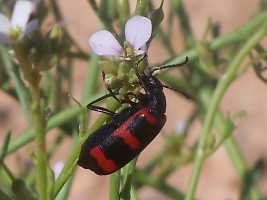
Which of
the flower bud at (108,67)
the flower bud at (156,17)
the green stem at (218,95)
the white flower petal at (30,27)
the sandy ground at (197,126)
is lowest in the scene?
the sandy ground at (197,126)

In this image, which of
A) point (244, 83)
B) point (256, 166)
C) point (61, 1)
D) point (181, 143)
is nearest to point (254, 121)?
point (244, 83)

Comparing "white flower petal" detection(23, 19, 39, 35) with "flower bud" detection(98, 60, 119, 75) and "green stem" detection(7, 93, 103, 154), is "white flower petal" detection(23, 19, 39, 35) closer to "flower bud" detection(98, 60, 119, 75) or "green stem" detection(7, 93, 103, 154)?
"flower bud" detection(98, 60, 119, 75)

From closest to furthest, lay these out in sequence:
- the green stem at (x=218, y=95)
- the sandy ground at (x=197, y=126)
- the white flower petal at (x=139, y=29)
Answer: the white flower petal at (x=139, y=29)
the green stem at (x=218, y=95)
the sandy ground at (x=197, y=126)

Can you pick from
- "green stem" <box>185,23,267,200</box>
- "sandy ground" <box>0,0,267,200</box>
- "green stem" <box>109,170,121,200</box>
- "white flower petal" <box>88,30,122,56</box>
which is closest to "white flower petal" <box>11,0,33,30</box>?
"white flower petal" <box>88,30,122,56</box>

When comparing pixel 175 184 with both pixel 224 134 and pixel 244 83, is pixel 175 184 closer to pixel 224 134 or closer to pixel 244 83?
pixel 244 83

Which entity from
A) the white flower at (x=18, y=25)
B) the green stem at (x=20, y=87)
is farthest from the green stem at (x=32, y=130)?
the white flower at (x=18, y=25)

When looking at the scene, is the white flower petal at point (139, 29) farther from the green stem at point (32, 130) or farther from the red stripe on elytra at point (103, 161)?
the green stem at point (32, 130)

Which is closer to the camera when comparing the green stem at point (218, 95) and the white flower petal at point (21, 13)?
the white flower petal at point (21, 13)

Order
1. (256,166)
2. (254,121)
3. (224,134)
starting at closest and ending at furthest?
(224,134) → (256,166) → (254,121)
